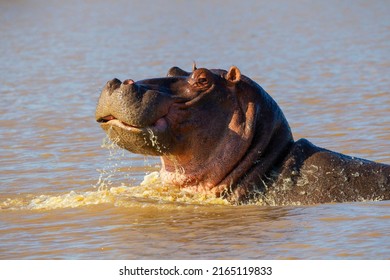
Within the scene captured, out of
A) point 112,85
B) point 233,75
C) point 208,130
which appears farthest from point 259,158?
point 112,85

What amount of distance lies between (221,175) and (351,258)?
66.4 inches

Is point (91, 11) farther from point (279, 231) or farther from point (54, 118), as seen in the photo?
point (279, 231)

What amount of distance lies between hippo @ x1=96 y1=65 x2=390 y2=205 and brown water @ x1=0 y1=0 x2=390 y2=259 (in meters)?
0.15

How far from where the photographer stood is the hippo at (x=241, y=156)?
8.29m

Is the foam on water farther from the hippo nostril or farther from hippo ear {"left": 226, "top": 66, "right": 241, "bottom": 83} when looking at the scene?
the hippo nostril

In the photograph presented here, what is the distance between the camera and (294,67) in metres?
19.8

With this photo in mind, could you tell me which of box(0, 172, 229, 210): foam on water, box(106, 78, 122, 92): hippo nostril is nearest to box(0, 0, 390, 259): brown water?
box(0, 172, 229, 210): foam on water

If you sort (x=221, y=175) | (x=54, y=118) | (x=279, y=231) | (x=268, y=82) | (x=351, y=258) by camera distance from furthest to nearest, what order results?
1. (x=268, y=82)
2. (x=54, y=118)
3. (x=221, y=175)
4. (x=279, y=231)
5. (x=351, y=258)

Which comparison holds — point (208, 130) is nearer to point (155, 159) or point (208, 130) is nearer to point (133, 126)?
point (133, 126)

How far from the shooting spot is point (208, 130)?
8.32 m

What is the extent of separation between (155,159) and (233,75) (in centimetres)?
327

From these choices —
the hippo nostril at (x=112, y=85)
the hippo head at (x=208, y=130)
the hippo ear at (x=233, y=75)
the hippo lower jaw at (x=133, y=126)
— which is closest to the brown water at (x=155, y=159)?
the hippo head at (x=208, y=130)

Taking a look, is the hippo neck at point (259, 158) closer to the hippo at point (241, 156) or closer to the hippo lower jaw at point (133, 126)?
the hippo at point (241, 156)
